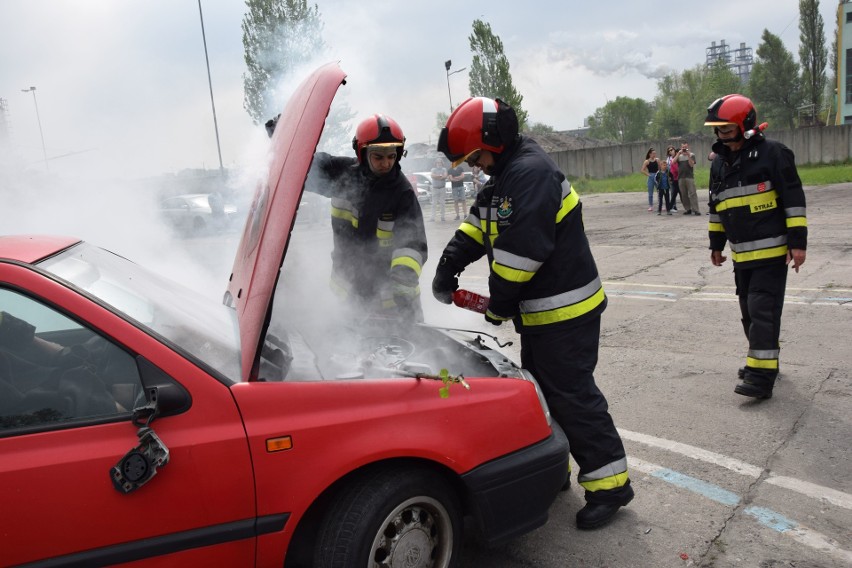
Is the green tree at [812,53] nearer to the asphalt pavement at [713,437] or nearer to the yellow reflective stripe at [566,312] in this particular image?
the asphalt pavement at [713,437]

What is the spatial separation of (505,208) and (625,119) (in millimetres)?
106005

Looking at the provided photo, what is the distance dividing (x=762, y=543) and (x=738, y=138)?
2.63 metres

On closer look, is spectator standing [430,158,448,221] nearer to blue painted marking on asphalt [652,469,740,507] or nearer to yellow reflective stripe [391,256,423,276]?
yellow reflective stripe [391,256,423,276]

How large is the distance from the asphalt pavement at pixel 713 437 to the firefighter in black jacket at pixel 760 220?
0.34 metres

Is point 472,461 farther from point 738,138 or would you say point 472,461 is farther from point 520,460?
point 738,138

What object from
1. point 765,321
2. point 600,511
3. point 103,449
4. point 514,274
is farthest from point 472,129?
point 765,321

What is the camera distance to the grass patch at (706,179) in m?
21.5

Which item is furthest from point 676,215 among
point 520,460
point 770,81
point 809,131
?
point 770,81

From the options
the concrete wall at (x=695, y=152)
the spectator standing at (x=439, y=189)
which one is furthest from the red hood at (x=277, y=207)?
the concrete wall at (x=695, y=152)

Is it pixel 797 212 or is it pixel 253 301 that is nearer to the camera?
pixel 253 301

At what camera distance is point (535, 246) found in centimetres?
285

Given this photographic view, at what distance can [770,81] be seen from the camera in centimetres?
6159

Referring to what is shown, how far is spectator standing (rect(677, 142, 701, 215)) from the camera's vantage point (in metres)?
14.8

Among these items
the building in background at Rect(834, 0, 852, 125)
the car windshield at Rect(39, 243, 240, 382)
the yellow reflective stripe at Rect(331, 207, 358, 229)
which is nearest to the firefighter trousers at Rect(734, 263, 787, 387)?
the yellow reflective stripe at Rect(331, 207, 358, 229)
